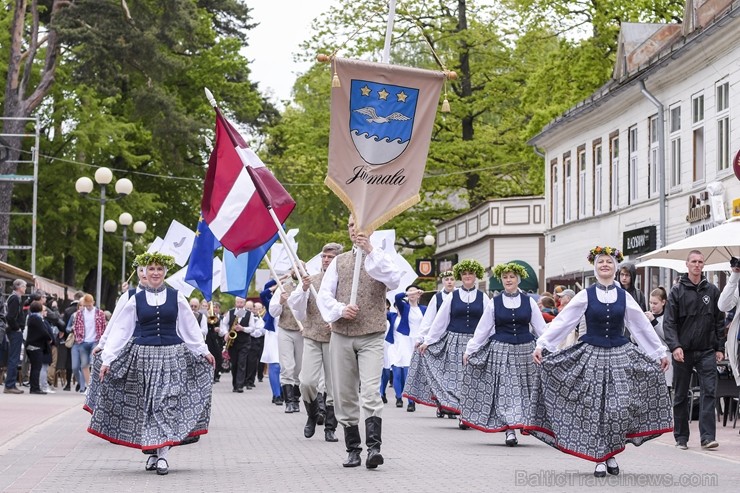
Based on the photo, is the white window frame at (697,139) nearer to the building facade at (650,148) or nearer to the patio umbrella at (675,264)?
the building facade at (650,148)

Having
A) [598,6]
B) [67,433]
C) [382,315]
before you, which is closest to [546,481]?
[382,315]

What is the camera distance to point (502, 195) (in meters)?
52.4

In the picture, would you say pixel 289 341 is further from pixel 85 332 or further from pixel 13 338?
pixel 85 332

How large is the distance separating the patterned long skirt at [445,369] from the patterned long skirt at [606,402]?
5.60 m

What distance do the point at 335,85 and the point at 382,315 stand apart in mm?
1879

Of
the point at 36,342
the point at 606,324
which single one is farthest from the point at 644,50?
the point at 606,324

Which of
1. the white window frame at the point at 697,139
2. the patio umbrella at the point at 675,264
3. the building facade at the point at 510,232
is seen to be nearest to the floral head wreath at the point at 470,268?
the patio umbrella at the point at 675,264

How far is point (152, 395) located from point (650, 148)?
2366 cm

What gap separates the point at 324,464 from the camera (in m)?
12.4

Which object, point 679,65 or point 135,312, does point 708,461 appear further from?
point 679,65

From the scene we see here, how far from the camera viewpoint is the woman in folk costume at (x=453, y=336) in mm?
17266

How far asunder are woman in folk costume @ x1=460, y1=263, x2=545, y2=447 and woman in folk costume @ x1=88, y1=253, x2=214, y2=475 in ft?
13.0

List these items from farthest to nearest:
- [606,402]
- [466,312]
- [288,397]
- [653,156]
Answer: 1. [653,156]
2. [288,397]
3. [466,312]
4. [606,402]

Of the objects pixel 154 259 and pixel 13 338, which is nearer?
pixel 154 259
